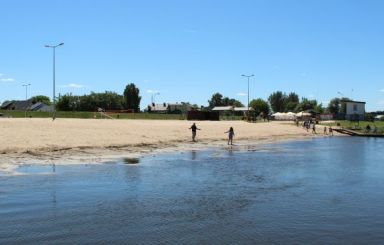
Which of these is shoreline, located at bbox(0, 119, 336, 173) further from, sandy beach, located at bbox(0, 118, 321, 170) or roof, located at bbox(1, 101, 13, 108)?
roof, located at bbox(1, 101, 13, 108)

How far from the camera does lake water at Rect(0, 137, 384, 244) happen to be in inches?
504

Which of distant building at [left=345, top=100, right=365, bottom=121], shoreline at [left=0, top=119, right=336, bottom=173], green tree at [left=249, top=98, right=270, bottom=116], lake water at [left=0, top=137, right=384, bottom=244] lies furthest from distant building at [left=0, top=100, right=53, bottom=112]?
lake water at [left=0, top=137, right=384, bottom=244]

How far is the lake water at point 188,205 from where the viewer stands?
1281cm

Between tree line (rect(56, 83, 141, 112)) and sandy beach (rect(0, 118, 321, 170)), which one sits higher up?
tree line (rect(56, 83, 141, 112))

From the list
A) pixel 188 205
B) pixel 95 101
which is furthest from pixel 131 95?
pixel 188 205

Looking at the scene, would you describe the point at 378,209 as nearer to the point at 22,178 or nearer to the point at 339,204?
the point at 339,204

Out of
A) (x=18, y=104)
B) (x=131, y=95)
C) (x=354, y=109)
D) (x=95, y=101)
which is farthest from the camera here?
(x=18, y=104)

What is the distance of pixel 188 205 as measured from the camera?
55.8 ft

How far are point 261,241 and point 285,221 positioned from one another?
8.00ft

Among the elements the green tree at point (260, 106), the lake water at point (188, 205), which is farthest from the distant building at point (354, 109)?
the lake water at point (188, 205)

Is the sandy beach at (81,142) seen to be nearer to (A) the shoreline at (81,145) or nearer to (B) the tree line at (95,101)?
(A) the shoreline at (81,145)

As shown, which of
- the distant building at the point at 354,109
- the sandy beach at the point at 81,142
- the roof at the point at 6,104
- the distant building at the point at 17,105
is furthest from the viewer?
the roof at the point at 6,104

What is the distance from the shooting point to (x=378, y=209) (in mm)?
16844

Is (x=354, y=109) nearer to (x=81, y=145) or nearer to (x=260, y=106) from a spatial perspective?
(x=260, y=106)
